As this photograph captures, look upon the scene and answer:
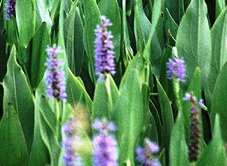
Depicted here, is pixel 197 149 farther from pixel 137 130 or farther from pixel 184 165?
pixel 137 130

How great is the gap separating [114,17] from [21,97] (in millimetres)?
400

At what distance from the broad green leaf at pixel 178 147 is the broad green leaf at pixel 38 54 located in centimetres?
57

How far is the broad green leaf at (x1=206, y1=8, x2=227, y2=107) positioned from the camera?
1.24 m

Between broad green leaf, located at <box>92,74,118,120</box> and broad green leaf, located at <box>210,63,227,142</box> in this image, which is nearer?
broad green leaf, located at <box>92,74,118,120</box>

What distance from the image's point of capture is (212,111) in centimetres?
111

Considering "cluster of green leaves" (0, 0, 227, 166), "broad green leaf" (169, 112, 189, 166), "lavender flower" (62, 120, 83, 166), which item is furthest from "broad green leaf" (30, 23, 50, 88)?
"lavender flower" (62, 120, 83, 166)

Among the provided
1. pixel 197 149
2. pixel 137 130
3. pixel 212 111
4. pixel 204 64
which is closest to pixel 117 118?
pixel 137 130

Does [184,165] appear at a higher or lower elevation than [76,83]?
lower

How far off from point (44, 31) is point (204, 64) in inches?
15.6

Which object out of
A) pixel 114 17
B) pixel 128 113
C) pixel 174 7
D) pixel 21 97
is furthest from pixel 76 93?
pixel 174 7

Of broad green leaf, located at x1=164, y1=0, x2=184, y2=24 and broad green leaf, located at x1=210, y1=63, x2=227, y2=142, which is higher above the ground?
broad green leaf, located at x1=164, y1=0, x2=184, y2=24

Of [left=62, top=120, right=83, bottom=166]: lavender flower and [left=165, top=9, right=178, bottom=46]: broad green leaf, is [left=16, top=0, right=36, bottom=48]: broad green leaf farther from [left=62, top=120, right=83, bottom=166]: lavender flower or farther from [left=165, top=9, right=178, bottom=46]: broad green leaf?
[left=62, top=120, right=83, bottom=166]: lavender flower

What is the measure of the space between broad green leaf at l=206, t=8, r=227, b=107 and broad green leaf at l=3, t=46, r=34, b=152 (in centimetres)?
39

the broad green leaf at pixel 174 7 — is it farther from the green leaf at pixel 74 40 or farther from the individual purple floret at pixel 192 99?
the individual purple floret at pixel 192 99
